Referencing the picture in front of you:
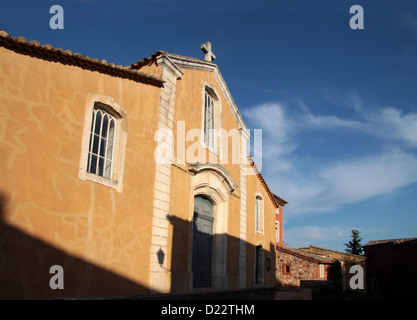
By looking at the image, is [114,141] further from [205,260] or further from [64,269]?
[205,260]

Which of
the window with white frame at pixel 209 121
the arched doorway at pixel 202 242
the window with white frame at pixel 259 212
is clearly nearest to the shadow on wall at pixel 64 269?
the arched doorway at pixel 202 242

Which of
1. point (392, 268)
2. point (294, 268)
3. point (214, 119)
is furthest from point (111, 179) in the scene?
point (392, 268)

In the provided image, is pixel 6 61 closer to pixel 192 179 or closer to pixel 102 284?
pixel 102 284

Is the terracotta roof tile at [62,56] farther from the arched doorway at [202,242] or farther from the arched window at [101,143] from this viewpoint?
the arched doorway at [202,242]

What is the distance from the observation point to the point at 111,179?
839 cm

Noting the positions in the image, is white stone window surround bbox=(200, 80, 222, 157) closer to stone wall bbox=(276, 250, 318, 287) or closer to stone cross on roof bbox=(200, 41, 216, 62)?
stone cross on roof bbox=(200, 41, 216, 62)

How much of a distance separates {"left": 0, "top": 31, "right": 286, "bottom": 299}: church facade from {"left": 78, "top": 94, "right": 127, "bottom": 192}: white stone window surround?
25 millimetres

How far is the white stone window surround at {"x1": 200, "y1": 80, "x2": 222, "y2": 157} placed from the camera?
1255 cm

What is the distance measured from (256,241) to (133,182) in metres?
8.81

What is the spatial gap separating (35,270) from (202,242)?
6.25 metres

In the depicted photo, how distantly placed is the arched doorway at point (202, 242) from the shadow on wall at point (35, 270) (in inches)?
167

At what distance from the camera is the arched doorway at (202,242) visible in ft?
37.4
